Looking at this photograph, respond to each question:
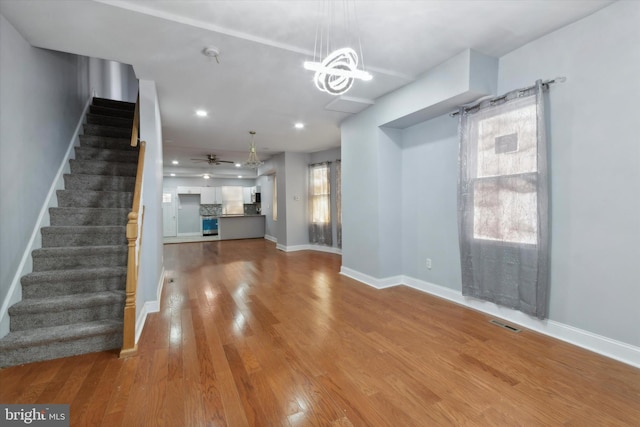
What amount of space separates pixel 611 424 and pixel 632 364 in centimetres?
89

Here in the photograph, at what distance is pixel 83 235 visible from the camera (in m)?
2.86

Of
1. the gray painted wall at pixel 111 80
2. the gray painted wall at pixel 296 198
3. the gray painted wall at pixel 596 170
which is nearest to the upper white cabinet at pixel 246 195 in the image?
the gray painted wall at pixel 296 198

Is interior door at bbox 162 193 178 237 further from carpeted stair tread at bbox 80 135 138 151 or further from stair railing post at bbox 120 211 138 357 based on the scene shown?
stair railing post at bbox 120 211 138 357

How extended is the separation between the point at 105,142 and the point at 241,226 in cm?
591

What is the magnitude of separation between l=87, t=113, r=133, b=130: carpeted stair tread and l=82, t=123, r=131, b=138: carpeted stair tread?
0.15 m

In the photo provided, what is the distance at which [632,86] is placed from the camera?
2.03 m

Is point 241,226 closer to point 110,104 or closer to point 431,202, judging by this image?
point 110,104

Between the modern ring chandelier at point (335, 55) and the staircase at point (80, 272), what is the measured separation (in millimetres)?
2594

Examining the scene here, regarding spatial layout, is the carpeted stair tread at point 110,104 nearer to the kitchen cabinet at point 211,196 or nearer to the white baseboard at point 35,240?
the white baseboard at point 35,240

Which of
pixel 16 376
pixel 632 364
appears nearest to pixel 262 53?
pixel 16 376

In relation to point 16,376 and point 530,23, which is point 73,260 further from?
point 530,23

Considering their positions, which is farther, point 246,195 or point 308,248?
point 246,195

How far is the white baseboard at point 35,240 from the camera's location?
7.11 ft

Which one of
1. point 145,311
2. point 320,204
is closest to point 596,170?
point 145,311
